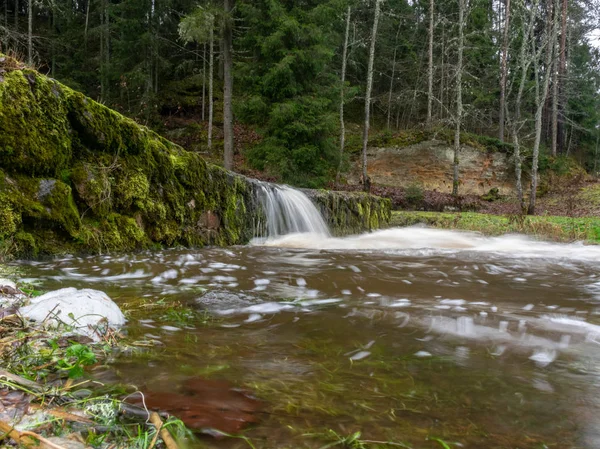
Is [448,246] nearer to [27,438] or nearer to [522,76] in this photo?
[27,438]

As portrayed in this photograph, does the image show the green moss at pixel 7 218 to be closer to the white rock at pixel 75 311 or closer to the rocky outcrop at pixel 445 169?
the white rock at pixel 75 311

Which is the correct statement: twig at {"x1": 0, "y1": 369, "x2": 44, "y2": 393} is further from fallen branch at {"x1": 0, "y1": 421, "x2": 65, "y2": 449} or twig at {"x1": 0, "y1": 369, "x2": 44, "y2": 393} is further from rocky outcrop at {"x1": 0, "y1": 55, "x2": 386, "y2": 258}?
rocky outcrop at {"x1": 0, "y1": 55, "x2": 386, "y2": 258}

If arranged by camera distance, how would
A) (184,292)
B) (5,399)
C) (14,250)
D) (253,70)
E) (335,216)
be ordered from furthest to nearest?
(253,70)
(335,216)
(14,250)
(184,292)
(5,399)

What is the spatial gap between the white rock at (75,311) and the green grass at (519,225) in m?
10.4

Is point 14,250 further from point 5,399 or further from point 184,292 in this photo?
point 5,399

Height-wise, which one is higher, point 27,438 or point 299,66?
point 299,66

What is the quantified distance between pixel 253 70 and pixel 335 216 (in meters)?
7.93

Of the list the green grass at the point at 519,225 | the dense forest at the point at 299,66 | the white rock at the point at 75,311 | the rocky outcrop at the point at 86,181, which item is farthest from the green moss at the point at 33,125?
the green grass at the point at 519,225

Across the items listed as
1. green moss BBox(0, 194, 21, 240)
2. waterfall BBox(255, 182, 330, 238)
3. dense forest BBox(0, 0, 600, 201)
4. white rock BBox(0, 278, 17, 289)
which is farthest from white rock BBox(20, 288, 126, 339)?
dense forest BBox(0, 0, 600, 201)

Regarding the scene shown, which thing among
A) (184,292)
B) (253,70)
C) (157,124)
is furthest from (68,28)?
(184,292)

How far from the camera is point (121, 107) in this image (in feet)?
74.2

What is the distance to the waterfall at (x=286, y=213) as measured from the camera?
7.87m

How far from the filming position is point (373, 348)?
191 cm

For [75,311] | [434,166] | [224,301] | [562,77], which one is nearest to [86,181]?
[224,301]
